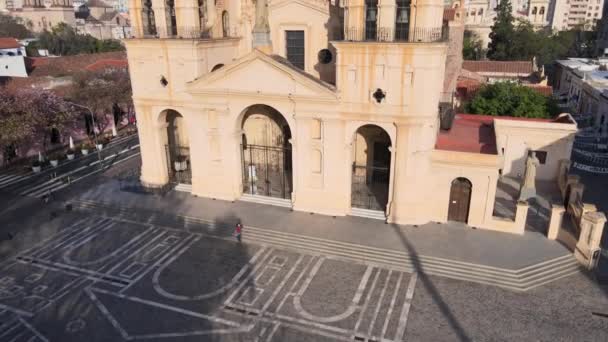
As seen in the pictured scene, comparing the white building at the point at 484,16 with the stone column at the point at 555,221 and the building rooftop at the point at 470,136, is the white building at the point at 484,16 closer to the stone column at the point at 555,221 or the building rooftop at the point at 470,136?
the building rooftop at the point at 470,136

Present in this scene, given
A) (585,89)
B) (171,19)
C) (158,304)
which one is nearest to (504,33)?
(585,89)

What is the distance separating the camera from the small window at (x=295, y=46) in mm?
29578

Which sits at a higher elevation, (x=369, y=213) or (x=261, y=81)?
(x=261, y=81)

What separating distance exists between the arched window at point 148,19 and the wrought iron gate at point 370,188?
15.4 meters

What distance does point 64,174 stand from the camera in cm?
3369

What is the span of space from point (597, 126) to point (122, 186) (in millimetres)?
42285

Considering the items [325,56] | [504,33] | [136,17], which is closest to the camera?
[136,17]

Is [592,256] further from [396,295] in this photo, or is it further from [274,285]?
[274,285]

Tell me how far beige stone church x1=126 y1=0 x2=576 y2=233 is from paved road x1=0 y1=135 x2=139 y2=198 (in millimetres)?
6619

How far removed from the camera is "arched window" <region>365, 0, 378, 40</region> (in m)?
23.1

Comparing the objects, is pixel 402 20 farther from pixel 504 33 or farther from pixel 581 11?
pixel 581 11

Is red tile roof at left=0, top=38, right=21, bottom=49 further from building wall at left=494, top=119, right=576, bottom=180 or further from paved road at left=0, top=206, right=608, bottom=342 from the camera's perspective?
building wall at left=494, top=119, right=576, bottom=180

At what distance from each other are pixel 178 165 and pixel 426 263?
18369mm

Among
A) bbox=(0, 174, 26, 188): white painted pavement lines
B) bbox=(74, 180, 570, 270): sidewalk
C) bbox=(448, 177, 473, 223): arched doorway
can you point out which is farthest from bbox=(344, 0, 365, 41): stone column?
bbox=(0, 174, 26, 188): white painted pavement lines
